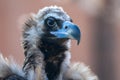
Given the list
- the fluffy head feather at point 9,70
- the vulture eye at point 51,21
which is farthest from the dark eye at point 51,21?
the fluffy head feather at point 9,70

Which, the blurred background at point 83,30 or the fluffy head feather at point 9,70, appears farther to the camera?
the blurred background at point 83,30

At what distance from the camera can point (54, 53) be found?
310 centimetres

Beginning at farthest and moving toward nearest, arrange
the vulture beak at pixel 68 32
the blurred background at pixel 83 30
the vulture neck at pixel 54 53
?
1. the blurred background at pixel 83 30
2. the vulture neck at pixel 54 53
3. the vulture beak at pixel 68 32

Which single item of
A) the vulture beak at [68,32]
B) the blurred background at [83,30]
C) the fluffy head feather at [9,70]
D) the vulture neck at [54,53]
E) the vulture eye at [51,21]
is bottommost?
the fluffy head feather at [9,70]

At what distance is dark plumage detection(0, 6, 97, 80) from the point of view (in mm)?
3020

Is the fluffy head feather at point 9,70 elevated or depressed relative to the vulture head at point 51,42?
depressed

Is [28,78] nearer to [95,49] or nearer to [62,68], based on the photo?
[62,68]

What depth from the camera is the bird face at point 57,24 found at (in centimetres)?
303

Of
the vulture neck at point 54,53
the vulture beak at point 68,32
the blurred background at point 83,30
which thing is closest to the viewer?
the vulture beak at point 68,32

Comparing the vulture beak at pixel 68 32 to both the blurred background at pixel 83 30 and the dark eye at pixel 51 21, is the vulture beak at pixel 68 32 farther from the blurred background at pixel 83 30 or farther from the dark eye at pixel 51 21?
the blurred background at pixel 83 30

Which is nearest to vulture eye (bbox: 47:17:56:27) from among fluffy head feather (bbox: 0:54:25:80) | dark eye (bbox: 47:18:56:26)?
dark eye (bbox: 47:18:56:26)

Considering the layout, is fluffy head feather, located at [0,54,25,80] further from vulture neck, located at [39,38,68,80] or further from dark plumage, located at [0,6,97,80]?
vulture neck, located at [39,38,68,80]

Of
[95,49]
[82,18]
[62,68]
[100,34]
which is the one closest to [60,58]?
[62,68]

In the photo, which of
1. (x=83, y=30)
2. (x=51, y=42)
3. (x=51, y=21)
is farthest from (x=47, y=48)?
(x=83, y=30)
